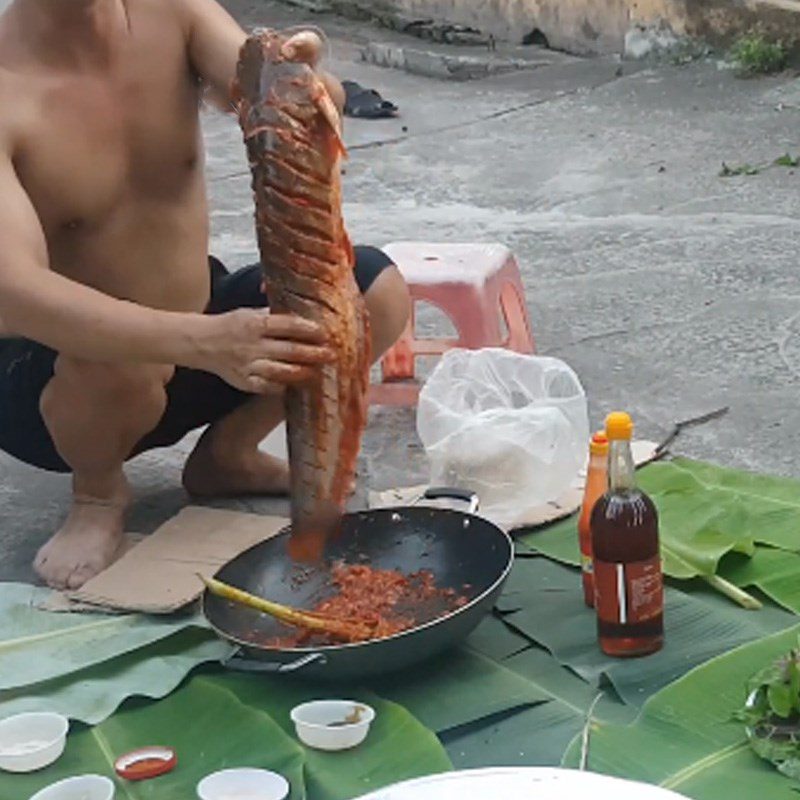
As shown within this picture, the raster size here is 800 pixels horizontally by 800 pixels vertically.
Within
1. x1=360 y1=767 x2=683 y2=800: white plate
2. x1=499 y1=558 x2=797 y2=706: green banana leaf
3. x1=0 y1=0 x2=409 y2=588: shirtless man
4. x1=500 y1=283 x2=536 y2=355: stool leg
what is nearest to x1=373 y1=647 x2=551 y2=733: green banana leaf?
x1=499 y1=558 x2=797 y2=706: green banana leaf

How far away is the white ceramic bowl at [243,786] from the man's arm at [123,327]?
667mm

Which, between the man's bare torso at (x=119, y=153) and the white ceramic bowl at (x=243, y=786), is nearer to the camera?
the white ceramic bowl at (x=243, y=786)

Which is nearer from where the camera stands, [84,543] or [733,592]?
[733,592]

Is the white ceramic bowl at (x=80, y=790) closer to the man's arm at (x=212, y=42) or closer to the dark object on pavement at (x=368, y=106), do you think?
the man's arm at (x=212, y=42)

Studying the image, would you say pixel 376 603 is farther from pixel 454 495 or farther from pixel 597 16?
pixel 597 16

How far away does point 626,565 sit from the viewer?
10.1 ft

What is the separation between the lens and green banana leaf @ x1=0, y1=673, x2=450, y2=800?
2816 mm

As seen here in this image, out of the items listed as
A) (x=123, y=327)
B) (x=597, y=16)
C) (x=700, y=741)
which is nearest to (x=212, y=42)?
(x=123, y=327)

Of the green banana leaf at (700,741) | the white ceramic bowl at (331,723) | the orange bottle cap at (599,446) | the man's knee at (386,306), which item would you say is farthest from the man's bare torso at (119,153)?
the green banana leaf at (700,741)

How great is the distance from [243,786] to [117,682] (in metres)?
0.51

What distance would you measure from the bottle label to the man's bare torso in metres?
1.23

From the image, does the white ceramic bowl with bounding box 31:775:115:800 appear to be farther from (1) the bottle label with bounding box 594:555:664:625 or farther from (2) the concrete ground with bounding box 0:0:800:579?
(2) the concrete ground with bounding box 0:0:800:579

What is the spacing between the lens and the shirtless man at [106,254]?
3.24 metres

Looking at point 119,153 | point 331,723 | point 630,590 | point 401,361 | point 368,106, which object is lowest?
point 368,106
